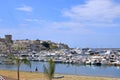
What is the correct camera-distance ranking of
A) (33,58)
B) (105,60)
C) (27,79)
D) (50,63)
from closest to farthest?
(50,63) < (27,79) < (105,60) < (33,58)

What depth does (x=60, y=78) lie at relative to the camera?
41125 millimetres

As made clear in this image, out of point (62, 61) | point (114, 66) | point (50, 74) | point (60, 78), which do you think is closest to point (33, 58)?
point (62, 61)

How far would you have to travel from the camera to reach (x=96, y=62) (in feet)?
369

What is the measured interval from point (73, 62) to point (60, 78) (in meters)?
78.7

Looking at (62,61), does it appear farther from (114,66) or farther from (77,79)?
(77,79)

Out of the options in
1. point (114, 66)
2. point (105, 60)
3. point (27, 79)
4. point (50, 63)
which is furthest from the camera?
point (105, 60)

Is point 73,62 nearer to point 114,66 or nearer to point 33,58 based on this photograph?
point 114,66

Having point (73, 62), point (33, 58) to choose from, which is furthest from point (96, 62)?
point (33, 58)

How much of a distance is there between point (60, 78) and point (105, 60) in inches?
2920

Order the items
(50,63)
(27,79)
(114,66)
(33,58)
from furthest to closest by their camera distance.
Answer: (33,58) < (114,66) < (27,79) < (50,63)

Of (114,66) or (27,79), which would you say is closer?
(27,79)

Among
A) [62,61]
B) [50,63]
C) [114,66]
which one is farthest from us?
[62,61]

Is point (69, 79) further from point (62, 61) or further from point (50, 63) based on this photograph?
point (62, 61)

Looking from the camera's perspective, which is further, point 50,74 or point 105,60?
point 105,60
